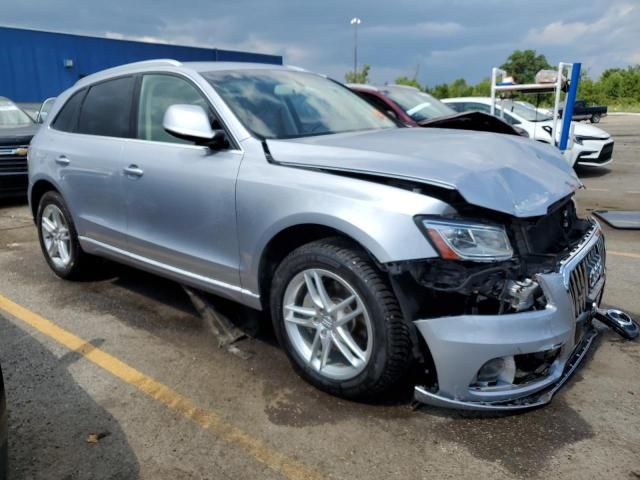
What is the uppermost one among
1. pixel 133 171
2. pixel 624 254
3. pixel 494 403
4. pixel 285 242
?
pixel 133 171

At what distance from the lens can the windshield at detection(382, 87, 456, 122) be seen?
27.5 ft

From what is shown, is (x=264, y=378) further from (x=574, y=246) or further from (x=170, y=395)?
(x=574, y=246)

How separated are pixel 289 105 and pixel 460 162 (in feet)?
4.35

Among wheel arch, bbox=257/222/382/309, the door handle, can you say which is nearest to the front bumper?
wheel arch, bbox=257/222/382/309

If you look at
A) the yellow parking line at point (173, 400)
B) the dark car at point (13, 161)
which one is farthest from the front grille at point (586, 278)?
the dark car at point (13, 161)

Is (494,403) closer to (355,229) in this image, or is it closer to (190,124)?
(355,229)

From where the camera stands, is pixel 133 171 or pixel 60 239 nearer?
pixel 133 171

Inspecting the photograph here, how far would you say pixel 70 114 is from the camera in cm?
459

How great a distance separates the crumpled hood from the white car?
8215 mm

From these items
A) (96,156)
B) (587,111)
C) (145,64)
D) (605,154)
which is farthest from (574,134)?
(587,111)

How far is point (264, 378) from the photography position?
3.15 meters

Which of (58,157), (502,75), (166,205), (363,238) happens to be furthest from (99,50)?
(363,238)

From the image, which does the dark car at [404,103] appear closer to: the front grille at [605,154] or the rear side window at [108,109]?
the rear side window at [108,109]

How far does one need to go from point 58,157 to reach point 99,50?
1800 cm
